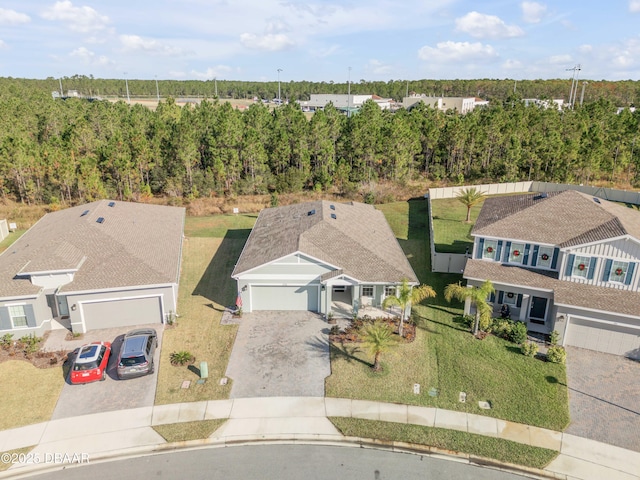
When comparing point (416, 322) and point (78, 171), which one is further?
point (78, 171)

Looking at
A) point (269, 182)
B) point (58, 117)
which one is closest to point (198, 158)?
point (269, 182)

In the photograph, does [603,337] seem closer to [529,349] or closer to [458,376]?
[529,349]

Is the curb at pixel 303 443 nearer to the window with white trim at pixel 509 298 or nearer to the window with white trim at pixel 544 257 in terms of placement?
the window with white trim at pixel 509 298

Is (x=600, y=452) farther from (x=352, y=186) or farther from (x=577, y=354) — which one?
(x=352, y=186)

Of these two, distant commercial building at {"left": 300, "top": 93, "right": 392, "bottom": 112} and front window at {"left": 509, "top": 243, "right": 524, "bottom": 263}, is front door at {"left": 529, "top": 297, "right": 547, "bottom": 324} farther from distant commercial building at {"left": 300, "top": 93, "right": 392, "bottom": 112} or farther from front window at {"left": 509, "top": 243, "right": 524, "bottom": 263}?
distant commercial building at {"left": 300, "top": 93, "right": 392, "bottom": 112}

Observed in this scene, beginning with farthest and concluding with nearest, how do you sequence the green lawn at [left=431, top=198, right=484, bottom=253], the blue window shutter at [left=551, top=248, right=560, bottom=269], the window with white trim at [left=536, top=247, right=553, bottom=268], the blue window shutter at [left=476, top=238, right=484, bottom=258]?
the green lawn at [left=431, top=198, right=484, bottom=253] → the blue window shutter at [left=476, top=238, right=484, bottom=258] → the window with white trim at [left=536, top=247, right=553, bottom=268] → the blue window shutter at [left=551, top=248, right=560, bottom=269]

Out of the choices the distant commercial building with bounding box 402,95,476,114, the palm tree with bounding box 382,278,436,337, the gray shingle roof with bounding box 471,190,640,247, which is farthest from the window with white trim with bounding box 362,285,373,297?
the distant commercial building with bounding box 402,95,476,114

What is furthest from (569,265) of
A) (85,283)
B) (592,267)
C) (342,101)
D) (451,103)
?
(342,101)
